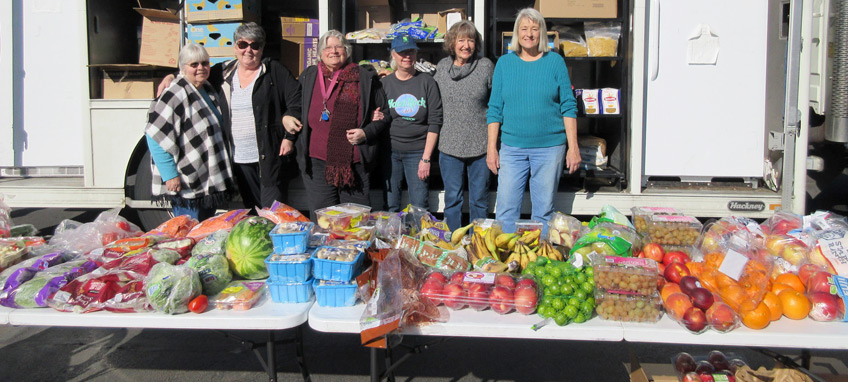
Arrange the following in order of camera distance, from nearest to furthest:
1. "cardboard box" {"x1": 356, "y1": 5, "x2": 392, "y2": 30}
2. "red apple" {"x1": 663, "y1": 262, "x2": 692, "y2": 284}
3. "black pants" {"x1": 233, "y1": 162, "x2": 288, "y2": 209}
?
1. "red apple" {"x1": 663, "y1": 262, "x2": 692, "y2": 284}
2. "black pants" {"x1": 233, "y1": 162, "x2": 288, "y2": 209}
3. "cardboard box" {"x1": 356, "y1": 5, "x2": 392, "y2": 30}

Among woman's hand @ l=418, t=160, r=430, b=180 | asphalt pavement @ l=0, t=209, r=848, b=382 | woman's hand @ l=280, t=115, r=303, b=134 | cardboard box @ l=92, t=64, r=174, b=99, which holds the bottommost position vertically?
asphalt pavement @ l=0, t=209, r=848, b=382

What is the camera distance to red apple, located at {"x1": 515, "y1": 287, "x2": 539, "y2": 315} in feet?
7.36

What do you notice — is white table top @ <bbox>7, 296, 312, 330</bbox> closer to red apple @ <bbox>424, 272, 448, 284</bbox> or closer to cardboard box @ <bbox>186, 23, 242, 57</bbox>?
red apple @ <bbox>424, 272, 448, 284</bbox>

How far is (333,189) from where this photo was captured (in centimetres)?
405

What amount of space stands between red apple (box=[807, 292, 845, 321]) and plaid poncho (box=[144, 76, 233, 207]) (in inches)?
127

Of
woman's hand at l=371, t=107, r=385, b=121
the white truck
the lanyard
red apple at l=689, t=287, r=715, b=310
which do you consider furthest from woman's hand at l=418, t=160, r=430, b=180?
red apple at l=689, t=287, r=715, b=310

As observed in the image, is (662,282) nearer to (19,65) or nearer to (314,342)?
(314,342)

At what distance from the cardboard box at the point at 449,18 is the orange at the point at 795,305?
323cm

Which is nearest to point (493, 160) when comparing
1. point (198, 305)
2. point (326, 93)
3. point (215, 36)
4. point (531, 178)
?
point (531, 178)

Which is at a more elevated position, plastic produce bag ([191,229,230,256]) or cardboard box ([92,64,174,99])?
cardboard box ([92,64,174,99])

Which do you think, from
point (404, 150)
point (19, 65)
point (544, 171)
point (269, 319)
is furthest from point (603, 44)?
point (19, 65)

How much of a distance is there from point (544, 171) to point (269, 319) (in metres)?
2.25

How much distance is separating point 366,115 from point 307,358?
5.07ft

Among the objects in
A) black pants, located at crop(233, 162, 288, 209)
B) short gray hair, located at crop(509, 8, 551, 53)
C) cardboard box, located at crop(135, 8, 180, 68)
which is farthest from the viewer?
cardboard box, located at crop(135, 8, 180, 68)
